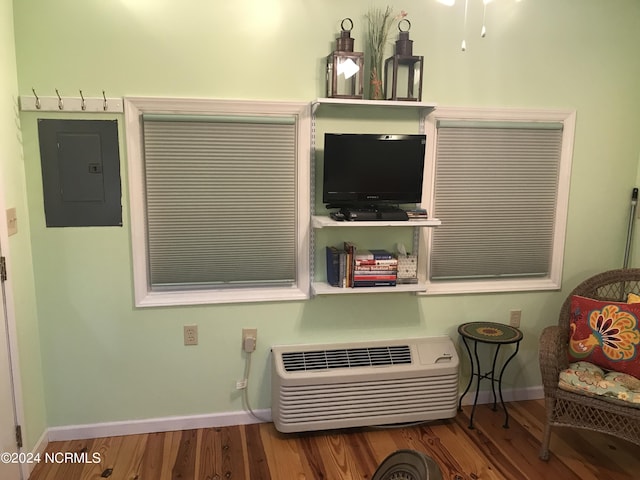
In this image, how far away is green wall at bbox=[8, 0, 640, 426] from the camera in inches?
91.2

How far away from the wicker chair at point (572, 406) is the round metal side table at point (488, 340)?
20cm

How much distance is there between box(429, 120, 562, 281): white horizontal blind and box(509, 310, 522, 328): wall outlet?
234 millimetres

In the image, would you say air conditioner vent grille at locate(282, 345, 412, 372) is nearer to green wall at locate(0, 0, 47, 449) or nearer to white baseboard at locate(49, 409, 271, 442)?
white baseboard at locate(49, 409, 271, 442)

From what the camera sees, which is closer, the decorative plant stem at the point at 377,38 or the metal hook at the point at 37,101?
the metal hook at the point at 37,101

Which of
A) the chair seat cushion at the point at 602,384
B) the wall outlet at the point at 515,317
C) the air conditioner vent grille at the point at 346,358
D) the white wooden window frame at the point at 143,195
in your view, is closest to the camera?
the chair seat cushion at the point at 602,384

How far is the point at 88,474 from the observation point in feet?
7.50

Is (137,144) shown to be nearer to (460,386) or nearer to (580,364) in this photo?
(460,386)

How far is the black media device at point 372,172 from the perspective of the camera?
2.46 meters

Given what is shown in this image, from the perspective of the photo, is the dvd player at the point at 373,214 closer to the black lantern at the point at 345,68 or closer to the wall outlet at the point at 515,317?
the black lantern at the point at 345,68

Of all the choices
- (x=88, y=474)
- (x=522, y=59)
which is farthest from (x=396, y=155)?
(x=88, y=474)

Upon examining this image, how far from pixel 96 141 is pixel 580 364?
273 centimetres

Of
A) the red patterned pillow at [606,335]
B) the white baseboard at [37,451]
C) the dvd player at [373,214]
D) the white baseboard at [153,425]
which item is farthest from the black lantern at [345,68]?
the white baseboard at [37,451]

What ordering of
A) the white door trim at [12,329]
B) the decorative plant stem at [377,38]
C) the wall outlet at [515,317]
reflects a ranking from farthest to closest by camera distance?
the wall outlet at [515,317] < the decorative plant stem at [377,38] < the white door trim at [12,329]

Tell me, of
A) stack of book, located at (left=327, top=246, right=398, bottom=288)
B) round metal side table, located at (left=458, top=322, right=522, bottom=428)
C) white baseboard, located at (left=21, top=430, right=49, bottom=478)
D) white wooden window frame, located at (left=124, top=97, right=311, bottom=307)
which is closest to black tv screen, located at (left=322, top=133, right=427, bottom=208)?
white wooden window frame, located at (left=124, top=97, right=311, bottom=307)
